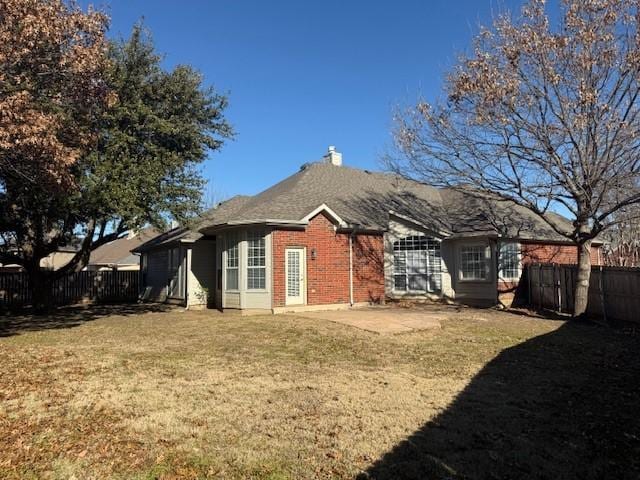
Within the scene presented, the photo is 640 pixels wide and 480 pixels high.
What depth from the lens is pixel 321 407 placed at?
5.99 metres

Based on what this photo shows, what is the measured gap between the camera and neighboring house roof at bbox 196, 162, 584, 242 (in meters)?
17.5

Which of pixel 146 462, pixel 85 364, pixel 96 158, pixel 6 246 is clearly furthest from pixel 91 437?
pixel 6 246

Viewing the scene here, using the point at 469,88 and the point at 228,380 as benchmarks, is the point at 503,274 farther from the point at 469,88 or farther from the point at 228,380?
the point at 228,380

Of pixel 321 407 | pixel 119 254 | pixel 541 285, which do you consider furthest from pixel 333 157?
pixel 119 254

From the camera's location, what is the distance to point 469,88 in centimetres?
1432

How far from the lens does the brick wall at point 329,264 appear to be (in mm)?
16156

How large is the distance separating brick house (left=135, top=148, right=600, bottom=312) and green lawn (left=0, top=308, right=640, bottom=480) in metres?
5.56

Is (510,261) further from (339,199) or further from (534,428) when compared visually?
(534,428)

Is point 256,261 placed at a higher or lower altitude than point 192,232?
lower

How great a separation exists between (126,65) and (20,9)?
8.05m

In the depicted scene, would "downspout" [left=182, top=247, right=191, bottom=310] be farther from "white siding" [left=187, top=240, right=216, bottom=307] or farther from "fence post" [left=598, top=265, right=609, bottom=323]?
"fence post" [left=598, top=265, right=609, bottom=323]

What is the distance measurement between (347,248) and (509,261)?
6.76 meters

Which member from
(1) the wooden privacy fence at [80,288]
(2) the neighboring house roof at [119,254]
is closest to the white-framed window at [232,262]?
(1) the wooden privacy fence at [80,288]

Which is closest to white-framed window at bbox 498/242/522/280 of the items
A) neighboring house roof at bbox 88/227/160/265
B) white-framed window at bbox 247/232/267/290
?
white-framed window at bbox 247/232/267/290
